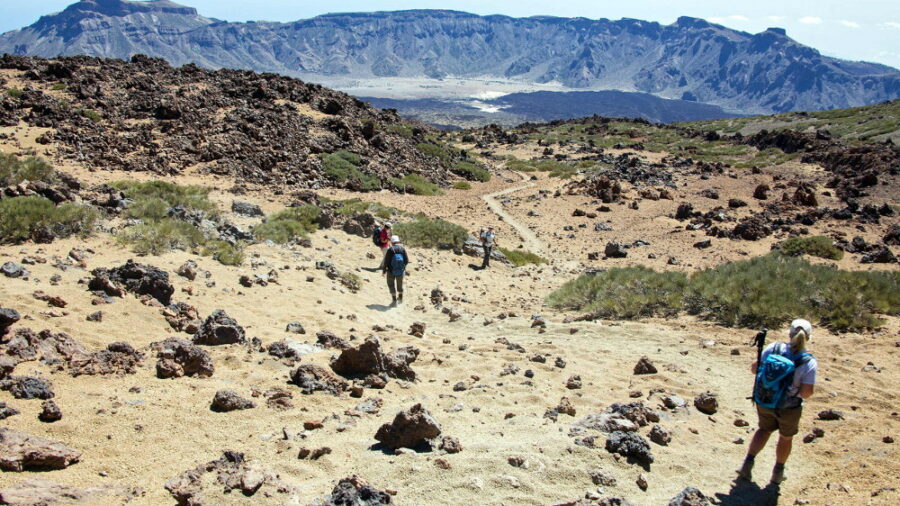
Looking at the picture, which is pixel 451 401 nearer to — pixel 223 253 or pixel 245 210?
pixel 223 253

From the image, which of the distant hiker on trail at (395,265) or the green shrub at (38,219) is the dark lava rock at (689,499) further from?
the green shrub at (38,219)

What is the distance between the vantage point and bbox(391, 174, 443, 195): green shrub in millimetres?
28797

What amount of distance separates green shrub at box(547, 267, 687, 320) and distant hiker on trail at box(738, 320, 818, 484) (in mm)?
5563

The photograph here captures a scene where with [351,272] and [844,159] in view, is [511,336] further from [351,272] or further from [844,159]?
[844,159]

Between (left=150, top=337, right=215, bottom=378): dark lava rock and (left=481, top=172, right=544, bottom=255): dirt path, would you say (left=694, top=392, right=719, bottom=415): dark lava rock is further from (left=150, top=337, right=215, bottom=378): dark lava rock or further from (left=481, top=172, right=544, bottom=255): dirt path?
(left=481, top=172, right=544, bottom=255): dirt path

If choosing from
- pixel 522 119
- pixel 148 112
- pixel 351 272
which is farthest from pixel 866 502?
pixel 522 119

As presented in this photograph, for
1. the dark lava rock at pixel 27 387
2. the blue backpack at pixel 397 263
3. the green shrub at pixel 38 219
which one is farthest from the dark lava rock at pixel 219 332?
the green shrub at pixel 38 219

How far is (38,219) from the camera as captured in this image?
32.7 ft

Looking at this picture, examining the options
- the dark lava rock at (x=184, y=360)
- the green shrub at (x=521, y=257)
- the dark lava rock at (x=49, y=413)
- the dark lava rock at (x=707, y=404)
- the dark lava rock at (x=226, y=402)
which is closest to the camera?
the dark lava rock at (x=49, y=413)

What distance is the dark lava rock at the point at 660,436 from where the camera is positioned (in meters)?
5.73

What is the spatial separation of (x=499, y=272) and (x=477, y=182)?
19791 millimetres

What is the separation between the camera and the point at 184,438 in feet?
16.4

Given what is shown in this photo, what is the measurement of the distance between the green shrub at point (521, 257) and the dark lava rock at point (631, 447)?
1232 cm

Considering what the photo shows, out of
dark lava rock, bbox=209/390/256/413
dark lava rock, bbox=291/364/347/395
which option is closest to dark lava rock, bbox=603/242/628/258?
dark lava rock, bbox=291/364/347/395
